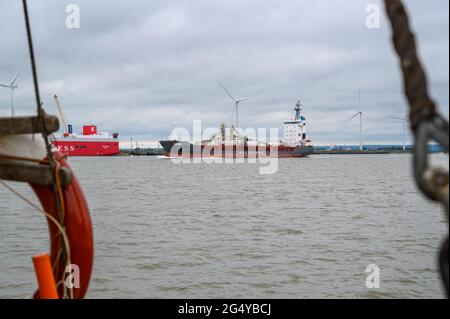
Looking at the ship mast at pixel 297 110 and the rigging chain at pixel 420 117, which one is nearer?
the rigging chain at pixel 420 117

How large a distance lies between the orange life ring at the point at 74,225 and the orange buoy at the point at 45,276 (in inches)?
9.8

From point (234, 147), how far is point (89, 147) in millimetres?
37833

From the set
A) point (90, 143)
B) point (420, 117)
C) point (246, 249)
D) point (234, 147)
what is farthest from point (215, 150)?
point (420, 117)

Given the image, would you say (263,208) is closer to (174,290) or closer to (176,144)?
(174,290)

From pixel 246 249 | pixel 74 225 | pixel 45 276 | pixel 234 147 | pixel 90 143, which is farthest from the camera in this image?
pixel 90 143

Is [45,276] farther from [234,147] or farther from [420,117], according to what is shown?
[234,147]

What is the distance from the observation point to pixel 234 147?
10125 centimetres

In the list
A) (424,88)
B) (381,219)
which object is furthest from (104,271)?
(381,219)

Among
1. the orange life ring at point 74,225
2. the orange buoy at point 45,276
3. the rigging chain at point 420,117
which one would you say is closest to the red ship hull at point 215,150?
the orange life ring at point 74,225

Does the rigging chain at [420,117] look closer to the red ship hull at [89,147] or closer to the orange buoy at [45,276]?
the orange buoy at [45,276]

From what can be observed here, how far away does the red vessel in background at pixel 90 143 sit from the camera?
110963mm

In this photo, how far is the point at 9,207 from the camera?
68.5 ft

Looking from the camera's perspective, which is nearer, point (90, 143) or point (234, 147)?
point (234, 147)
